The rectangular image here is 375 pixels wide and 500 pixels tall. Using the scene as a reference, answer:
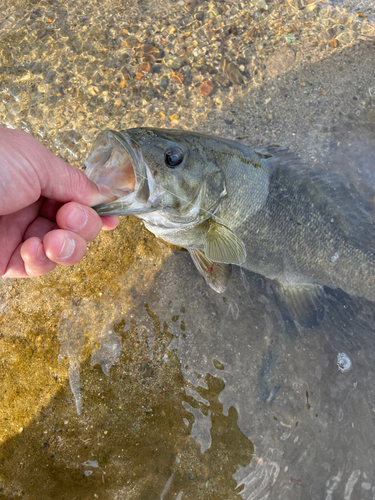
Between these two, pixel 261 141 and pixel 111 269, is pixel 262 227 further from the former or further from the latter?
pixel 111 269

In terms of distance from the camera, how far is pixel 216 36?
163 inches

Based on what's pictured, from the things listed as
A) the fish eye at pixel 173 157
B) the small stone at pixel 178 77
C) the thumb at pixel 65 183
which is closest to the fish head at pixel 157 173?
the fish eye at pixel 173 157

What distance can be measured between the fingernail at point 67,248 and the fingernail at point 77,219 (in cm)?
9

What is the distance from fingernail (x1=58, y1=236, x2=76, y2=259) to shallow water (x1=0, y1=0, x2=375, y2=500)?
131 centimetres

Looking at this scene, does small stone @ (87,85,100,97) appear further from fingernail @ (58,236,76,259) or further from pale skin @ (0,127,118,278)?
fingernail @ (58,236,76,259)

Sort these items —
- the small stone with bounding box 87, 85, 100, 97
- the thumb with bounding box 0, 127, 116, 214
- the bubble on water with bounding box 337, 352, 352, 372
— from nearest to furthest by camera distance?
the thumb with bounding box 0, 127, 116, 214 < the bubble on water with bounding box 337, 352, 352, 372 < the small stone with bounding box 87, 85, 100, 97

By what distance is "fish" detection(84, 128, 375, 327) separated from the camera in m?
2.46

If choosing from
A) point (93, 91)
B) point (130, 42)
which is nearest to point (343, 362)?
Result: point (93, 91)

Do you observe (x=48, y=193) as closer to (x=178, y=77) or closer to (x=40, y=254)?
(x=40, y=254)

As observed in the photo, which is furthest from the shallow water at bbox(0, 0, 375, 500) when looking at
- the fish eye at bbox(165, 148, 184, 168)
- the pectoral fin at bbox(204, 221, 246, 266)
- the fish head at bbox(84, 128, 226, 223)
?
the fish eye at bbox(165, 148, 184, 168)

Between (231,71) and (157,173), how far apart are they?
2.37 metres

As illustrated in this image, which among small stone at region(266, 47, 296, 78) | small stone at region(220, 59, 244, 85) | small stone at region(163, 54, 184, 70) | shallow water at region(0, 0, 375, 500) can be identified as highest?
small stone at region(266, 47, 296, 78)

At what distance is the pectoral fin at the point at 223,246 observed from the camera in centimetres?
283

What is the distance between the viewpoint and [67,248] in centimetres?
218
